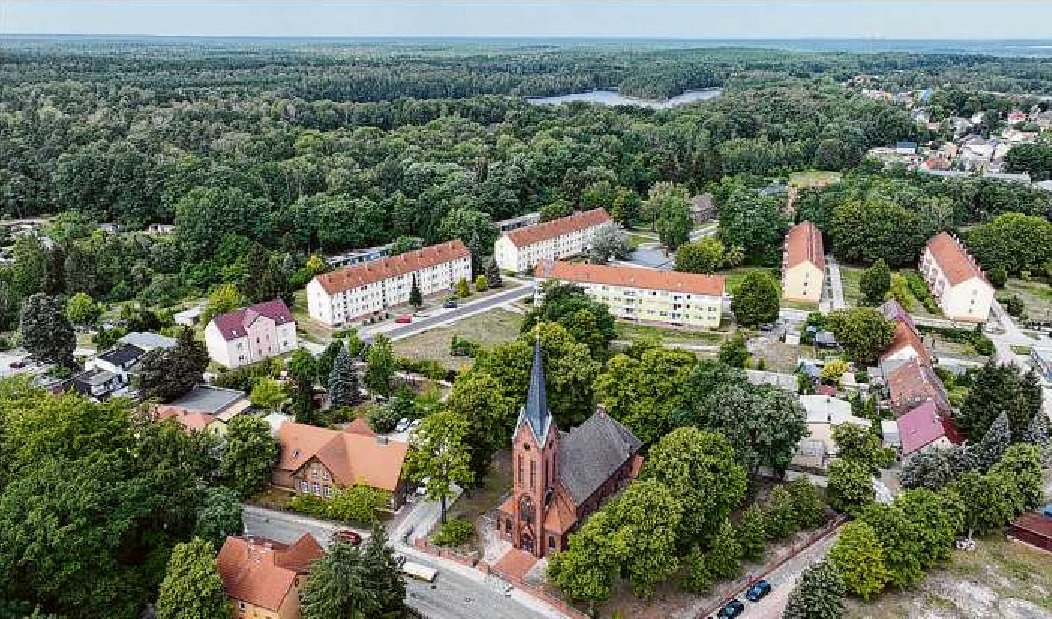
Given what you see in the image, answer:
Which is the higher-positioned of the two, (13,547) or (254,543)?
(13,547)

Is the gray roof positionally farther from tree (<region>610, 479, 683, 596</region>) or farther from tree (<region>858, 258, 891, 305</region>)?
tree (<region>858, 258, 891, 305</region>)

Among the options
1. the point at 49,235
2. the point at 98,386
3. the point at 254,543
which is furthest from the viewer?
the point at 49,235

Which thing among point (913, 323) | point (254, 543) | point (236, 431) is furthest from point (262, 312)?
point (913, 323)

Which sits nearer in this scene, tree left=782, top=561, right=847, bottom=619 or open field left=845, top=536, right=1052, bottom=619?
tree left=782, top=561, right=847, bottom=619

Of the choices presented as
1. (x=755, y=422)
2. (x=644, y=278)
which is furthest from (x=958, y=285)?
(x=755, y=422)

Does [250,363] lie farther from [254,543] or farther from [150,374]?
[254,543]

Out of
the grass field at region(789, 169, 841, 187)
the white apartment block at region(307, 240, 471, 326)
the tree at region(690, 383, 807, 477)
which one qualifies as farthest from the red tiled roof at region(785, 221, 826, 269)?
the tree at region(690, 383, 807, 477)

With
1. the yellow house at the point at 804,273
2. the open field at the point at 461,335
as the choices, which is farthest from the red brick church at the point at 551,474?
the yellow house at the point at 804,273
